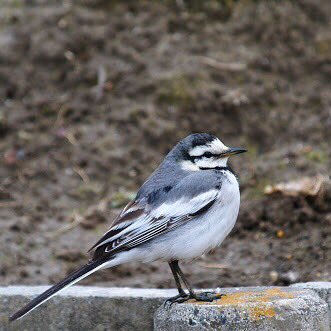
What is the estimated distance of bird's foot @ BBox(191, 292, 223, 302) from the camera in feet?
15.0

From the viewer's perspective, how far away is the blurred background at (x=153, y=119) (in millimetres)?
6539

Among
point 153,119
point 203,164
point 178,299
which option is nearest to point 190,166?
point 203,164

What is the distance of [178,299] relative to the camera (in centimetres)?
472

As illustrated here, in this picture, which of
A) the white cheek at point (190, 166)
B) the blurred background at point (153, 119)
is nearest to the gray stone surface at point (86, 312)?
the white cheek at point (190, 166)

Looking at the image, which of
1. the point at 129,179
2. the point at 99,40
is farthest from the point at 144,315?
the point at 99,40

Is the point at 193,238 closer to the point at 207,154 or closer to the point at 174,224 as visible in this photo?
the point at 174,224

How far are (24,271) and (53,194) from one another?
1.24 metres

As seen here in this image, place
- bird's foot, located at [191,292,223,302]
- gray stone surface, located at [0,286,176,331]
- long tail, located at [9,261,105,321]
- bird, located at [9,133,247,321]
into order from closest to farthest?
long tail, located at [9,261,105,321] < bird's foot, located at [191,292,223,302] < bird, located at [9,133,247,321] < gray stone surface, located at [0,286,176,331]

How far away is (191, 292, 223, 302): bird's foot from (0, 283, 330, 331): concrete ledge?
0.24 feet

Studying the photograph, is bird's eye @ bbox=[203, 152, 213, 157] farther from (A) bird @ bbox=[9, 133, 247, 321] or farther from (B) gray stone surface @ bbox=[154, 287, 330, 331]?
(B) gray stone surface @ bbox=[154, 287, 330, 331]

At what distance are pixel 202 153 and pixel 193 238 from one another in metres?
0.71

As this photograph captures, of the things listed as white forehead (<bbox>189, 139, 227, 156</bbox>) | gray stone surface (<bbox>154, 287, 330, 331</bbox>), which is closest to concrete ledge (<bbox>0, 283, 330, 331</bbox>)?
gray stone surface (<bbox>154, 287, 330, 331</bbox>)

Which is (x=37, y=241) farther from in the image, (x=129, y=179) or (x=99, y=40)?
(x=99, y=40)

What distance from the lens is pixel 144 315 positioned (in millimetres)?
4984
